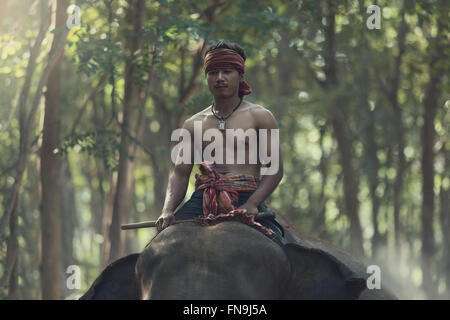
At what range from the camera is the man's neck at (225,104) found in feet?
13.7

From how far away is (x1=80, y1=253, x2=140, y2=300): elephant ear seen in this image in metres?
3.59

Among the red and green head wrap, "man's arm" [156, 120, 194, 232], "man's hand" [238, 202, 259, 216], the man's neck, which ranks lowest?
"man's hand" [238, 202, 259, 216]

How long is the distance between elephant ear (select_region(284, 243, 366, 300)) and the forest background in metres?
2.92

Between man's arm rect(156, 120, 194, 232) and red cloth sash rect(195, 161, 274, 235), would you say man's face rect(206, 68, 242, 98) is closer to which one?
man's arm rect(156, 120, 194, 232)

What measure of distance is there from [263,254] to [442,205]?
12926mm

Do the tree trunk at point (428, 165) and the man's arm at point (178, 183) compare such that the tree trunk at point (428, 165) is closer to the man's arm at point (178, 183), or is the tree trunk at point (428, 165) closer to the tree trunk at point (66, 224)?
the tree trunk at point (66, 224)

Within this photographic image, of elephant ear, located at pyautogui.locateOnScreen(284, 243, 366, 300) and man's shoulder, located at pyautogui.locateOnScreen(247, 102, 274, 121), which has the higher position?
man's shoulder, located at pyautogui.locateOnScreen(247, 102, 274, 121)

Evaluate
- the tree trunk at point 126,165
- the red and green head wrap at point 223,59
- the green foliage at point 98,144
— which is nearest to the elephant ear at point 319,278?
the red and green head wrap at point 223,59

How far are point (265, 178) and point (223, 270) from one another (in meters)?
0.93

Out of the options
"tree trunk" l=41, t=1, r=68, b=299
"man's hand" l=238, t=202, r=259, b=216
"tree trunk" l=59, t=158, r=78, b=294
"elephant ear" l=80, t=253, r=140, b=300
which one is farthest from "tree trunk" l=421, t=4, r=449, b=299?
"elephant ear" l=80, t=253, r=140, b=300

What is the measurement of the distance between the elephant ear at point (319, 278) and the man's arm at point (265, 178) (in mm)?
361
